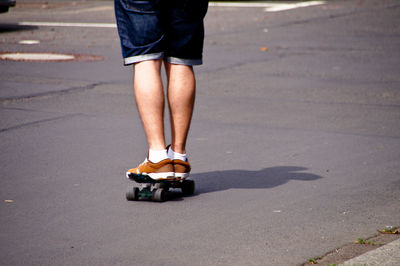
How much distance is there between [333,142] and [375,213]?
1906mm

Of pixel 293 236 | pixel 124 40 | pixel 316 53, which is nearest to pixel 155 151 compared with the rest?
pixel 124 40

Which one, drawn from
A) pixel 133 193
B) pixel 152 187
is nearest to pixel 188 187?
pixel 152 187

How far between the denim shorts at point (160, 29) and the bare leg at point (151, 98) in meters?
0.06

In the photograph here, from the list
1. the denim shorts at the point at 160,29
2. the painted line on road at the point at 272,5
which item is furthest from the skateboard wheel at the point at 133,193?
the painted line on road at the point at 272,5

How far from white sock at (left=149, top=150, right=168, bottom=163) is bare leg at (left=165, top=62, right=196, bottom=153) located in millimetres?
127

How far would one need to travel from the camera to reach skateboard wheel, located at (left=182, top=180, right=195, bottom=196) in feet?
15.3

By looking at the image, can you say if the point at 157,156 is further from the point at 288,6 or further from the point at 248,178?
the point at 288,6

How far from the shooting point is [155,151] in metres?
4.63

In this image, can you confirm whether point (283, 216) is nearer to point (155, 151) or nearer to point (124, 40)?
point (155, 151)

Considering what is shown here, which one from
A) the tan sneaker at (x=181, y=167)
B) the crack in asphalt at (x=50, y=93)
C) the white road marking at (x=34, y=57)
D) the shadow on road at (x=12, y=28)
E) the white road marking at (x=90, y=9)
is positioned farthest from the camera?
the white road marking at (x=90, y=9)

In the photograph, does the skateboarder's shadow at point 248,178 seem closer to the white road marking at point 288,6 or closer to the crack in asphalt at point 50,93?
the crack in asphalt at point 50,93

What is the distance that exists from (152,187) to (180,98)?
1.88 ft

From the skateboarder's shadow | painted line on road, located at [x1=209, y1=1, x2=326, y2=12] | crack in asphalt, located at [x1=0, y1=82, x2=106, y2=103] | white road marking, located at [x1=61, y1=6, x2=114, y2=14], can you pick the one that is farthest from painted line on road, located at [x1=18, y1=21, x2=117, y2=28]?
the skateboarder's shadow

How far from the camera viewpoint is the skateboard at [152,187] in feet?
14.9
